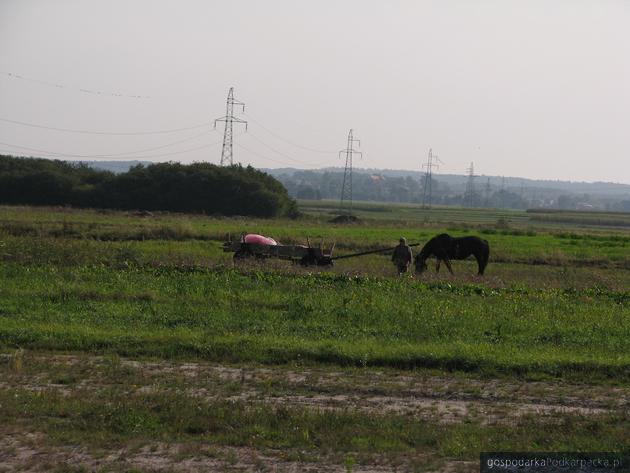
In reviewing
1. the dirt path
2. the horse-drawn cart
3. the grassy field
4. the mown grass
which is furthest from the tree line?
the dirt path

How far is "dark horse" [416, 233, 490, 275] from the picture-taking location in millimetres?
26984

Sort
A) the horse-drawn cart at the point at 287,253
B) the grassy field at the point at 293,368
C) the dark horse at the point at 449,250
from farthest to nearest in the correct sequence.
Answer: the dark horse at the point at 449,250, the horse-drawn cart at the point at 287,253, the grassy field at the point at 293,368

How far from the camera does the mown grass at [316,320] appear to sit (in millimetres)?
13602

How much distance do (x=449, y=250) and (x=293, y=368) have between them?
1514cm

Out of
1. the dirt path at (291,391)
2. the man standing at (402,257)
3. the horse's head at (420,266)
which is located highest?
the man standing at (402,257)

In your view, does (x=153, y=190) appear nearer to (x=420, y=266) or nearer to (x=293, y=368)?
(x=420, y=266)

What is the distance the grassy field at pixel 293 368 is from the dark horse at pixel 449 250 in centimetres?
A: 379

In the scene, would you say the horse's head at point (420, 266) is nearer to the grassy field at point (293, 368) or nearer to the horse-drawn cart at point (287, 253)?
the horse-drawn cart at point (287, 253)

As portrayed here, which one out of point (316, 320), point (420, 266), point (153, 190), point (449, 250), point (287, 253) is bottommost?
point (316, 320)

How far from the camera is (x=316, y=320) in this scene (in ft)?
54.0

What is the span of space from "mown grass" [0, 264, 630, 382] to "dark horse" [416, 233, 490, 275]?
5400 millimetres

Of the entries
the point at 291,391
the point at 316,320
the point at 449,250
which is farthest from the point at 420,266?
the point at 291,391

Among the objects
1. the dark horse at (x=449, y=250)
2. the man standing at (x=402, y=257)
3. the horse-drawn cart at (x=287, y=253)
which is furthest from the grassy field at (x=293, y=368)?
the dark horse at (x=449, y=250)

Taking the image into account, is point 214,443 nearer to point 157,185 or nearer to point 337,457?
point 337,457
